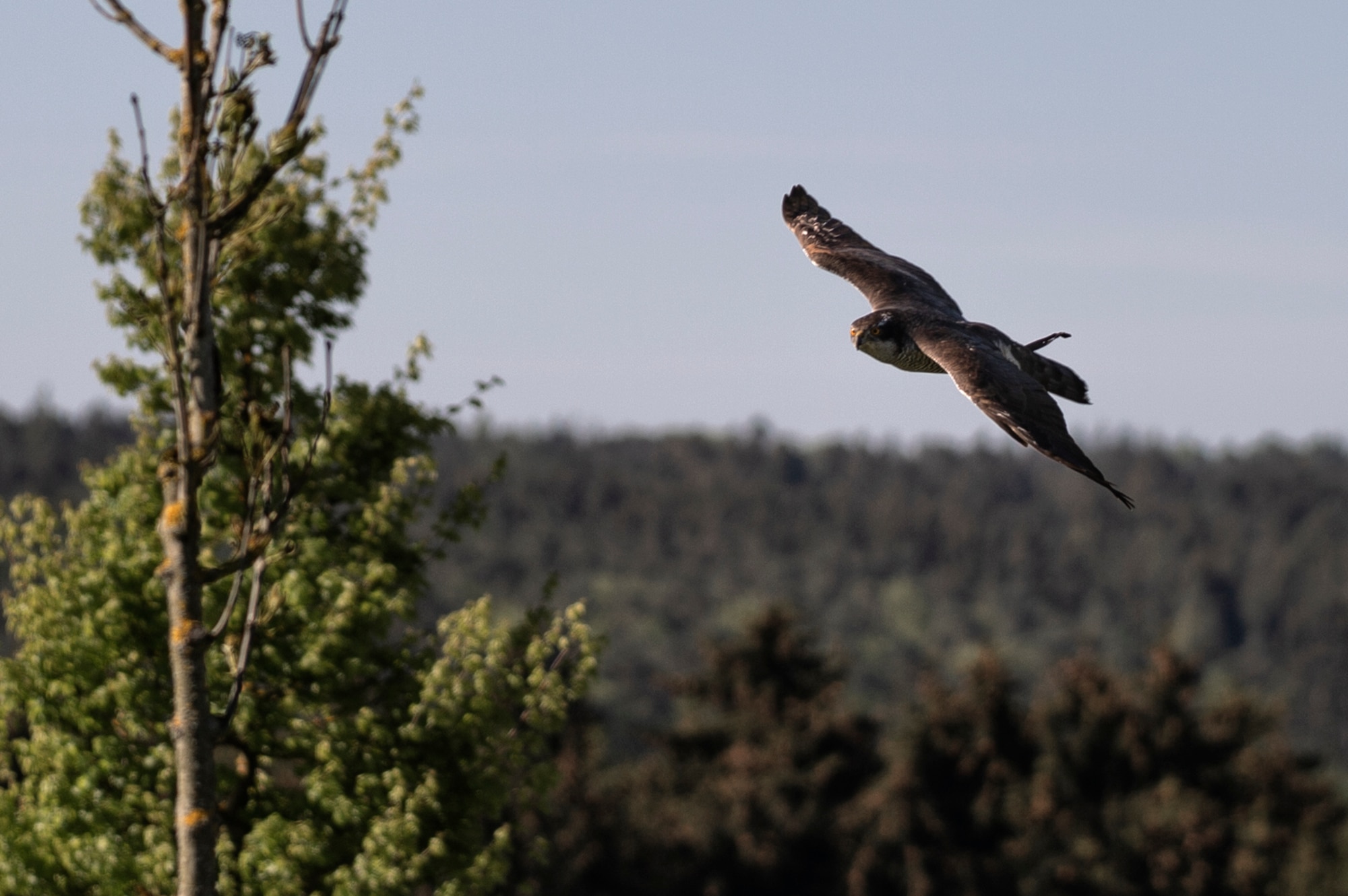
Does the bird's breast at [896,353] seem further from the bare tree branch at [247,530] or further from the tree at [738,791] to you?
the tree at [738,791]

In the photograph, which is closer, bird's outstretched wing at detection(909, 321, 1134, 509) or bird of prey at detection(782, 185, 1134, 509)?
bird's outstretched wing at detection(909, 321, 1134, 509)

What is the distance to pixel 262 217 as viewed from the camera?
991cm

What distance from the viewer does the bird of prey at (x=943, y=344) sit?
1019cm

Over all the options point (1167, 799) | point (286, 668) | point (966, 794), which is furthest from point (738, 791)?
point (286, 668)

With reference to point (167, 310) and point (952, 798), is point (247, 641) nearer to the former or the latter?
point (167, 310)

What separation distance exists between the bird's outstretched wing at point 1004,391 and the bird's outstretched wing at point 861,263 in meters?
1.34

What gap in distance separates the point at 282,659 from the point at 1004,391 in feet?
25.5

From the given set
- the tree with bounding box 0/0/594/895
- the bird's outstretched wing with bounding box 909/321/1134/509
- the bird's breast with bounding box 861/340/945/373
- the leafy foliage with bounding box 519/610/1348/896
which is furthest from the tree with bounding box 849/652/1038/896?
the bird's outstretched wing with bounding box 909/321/1134/509

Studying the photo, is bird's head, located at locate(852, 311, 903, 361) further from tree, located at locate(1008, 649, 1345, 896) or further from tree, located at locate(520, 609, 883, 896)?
tree, located at locate(1008, 649, 1345, 896)

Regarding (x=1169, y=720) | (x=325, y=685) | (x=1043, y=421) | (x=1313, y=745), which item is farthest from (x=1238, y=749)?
(x=1313, y=745)

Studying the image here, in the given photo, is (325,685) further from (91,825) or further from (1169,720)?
(1169,720)

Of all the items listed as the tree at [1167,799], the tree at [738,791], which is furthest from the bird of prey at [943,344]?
the tree at [1167,799]

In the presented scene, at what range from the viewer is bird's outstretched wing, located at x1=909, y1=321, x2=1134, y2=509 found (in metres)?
9.71

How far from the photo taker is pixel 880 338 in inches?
493
